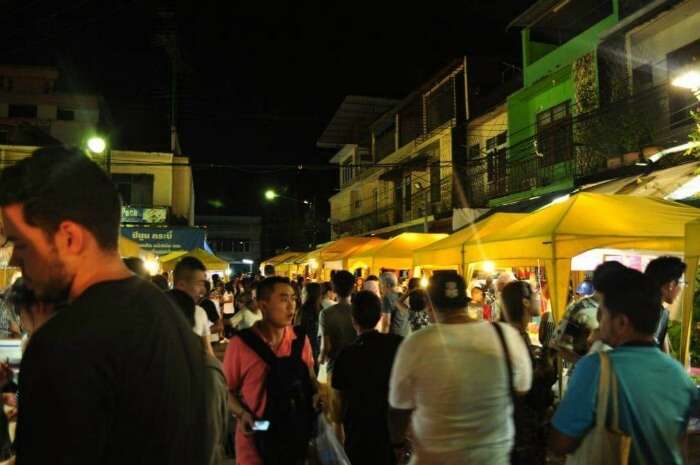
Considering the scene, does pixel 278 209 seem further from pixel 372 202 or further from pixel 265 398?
pixel 265 398

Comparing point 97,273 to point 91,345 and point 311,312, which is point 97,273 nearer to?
point 91,345

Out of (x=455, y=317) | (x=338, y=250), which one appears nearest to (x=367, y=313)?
(x=455, y=317)

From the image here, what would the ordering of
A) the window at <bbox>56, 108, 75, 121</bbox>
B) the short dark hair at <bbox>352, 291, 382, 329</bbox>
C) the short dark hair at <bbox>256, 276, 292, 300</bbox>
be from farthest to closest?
the window at <bbox>56, 108, 75, 121</bbox> → the short dark hair at <bbox>352, 291, 382, 329</bbox> → the short dark hair at <bbox>256, 276, 292, 300</bbox>

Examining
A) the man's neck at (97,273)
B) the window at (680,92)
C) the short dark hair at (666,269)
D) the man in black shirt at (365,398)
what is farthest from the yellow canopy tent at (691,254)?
the window at (680,92)

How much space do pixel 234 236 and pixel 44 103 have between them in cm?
4408

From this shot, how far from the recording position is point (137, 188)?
3203 cm

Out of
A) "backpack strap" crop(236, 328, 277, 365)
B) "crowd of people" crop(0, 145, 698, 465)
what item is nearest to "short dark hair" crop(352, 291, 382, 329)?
"crowd of people" crop(0, 145, 698, 465)

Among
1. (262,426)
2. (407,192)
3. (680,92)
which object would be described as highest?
(407,192)

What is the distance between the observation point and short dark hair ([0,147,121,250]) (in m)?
1.42

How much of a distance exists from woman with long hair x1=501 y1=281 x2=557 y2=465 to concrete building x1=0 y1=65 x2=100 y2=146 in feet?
123

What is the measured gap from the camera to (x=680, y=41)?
12.4 metres

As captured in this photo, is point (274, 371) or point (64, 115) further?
point (64, 115)

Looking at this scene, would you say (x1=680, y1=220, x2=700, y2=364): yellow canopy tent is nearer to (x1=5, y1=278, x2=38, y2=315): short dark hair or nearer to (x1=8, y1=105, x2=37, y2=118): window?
(x1=5, y1=278, x2=38, y2=315): short dark hair

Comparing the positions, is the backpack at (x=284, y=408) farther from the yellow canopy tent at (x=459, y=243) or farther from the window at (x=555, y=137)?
the window at (x=555, y=137)
